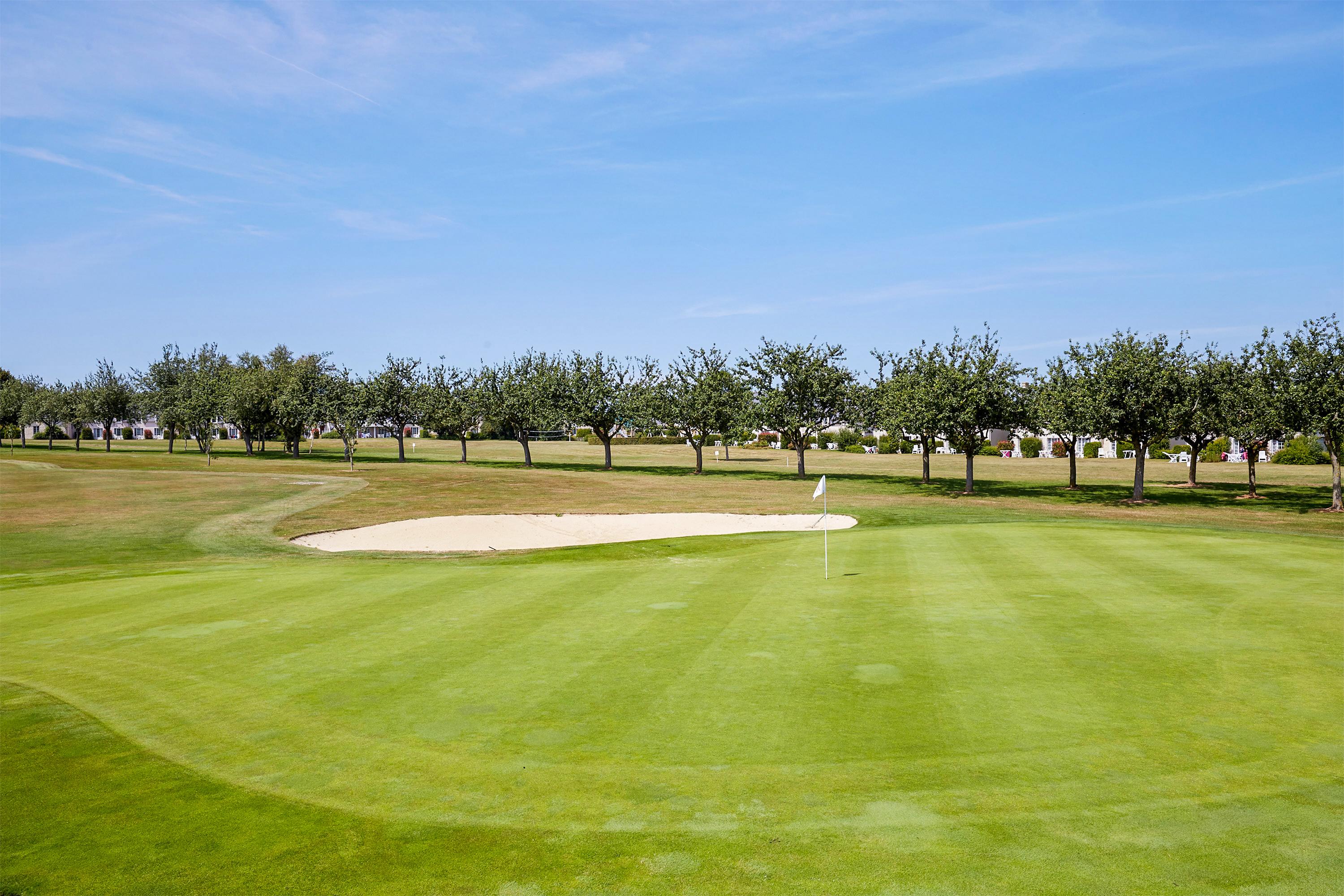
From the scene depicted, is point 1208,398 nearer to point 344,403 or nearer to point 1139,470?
point 1139,470

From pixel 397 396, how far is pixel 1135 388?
69480mm

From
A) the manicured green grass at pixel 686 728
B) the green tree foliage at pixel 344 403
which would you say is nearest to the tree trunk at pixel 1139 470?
the manicured green grass at pixel 686 728

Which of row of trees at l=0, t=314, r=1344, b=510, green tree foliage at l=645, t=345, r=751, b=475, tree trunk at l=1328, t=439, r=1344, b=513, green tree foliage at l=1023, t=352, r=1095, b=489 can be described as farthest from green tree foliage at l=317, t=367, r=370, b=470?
tree trunk at l=1328, t=439, r=1344, b=513

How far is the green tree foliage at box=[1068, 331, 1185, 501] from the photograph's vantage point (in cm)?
4544

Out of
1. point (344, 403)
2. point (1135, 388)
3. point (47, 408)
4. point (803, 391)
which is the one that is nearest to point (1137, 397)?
point (1135, 388)

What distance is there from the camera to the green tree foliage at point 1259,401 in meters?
41.6

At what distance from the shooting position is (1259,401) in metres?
42.7

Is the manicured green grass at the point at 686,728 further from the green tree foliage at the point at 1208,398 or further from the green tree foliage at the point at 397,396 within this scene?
the green tree foliage at the point at 397,396

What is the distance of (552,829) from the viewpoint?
23.5 feet

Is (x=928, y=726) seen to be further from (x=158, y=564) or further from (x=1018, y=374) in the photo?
(x=1018, y=374)

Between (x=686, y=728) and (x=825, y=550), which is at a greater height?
(x=825, y=550)

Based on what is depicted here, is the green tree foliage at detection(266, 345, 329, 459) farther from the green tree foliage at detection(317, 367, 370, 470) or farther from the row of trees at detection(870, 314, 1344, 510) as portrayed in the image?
the row of trees at detection(870, 314, 1344, 510)

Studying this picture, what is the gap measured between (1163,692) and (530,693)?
7.79 m

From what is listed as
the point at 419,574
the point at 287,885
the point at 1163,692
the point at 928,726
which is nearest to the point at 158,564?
the point at 419,574
